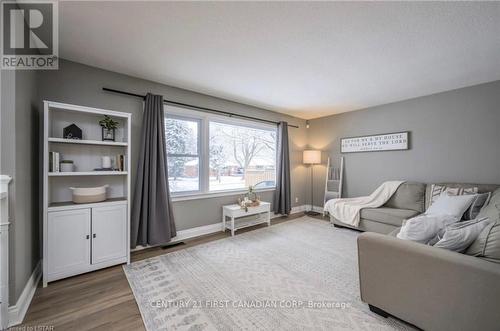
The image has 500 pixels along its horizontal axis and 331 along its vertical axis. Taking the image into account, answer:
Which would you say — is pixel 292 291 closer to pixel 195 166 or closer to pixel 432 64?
pixel 195 166

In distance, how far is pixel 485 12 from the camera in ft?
5.36

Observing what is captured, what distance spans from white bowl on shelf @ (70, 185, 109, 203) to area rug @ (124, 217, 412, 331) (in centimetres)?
90

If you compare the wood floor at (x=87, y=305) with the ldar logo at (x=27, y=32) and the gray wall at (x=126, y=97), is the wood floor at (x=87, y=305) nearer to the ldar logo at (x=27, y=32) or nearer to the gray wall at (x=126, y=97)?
the gray wall at (x=126, y=97)

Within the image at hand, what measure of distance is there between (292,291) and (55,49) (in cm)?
358

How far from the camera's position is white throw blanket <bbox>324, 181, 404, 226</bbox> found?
359 cm

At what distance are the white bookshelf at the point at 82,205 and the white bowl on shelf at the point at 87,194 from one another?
7 cm

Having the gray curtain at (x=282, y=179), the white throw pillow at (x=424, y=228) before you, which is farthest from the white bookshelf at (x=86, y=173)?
the gray curtain at (x=282, y=179)

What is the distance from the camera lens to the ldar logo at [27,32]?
155cm

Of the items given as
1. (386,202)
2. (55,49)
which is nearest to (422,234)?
(386,202)

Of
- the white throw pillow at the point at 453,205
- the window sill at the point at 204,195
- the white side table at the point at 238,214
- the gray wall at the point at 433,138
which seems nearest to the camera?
the white throw pillow at the point at 453,205

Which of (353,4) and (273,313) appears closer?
(353,4)

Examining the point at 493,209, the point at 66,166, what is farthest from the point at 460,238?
the point at 66,166

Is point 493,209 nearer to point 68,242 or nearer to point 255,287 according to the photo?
point 255,287

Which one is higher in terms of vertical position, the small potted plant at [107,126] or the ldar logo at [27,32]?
the ldar logo at [27,32]
